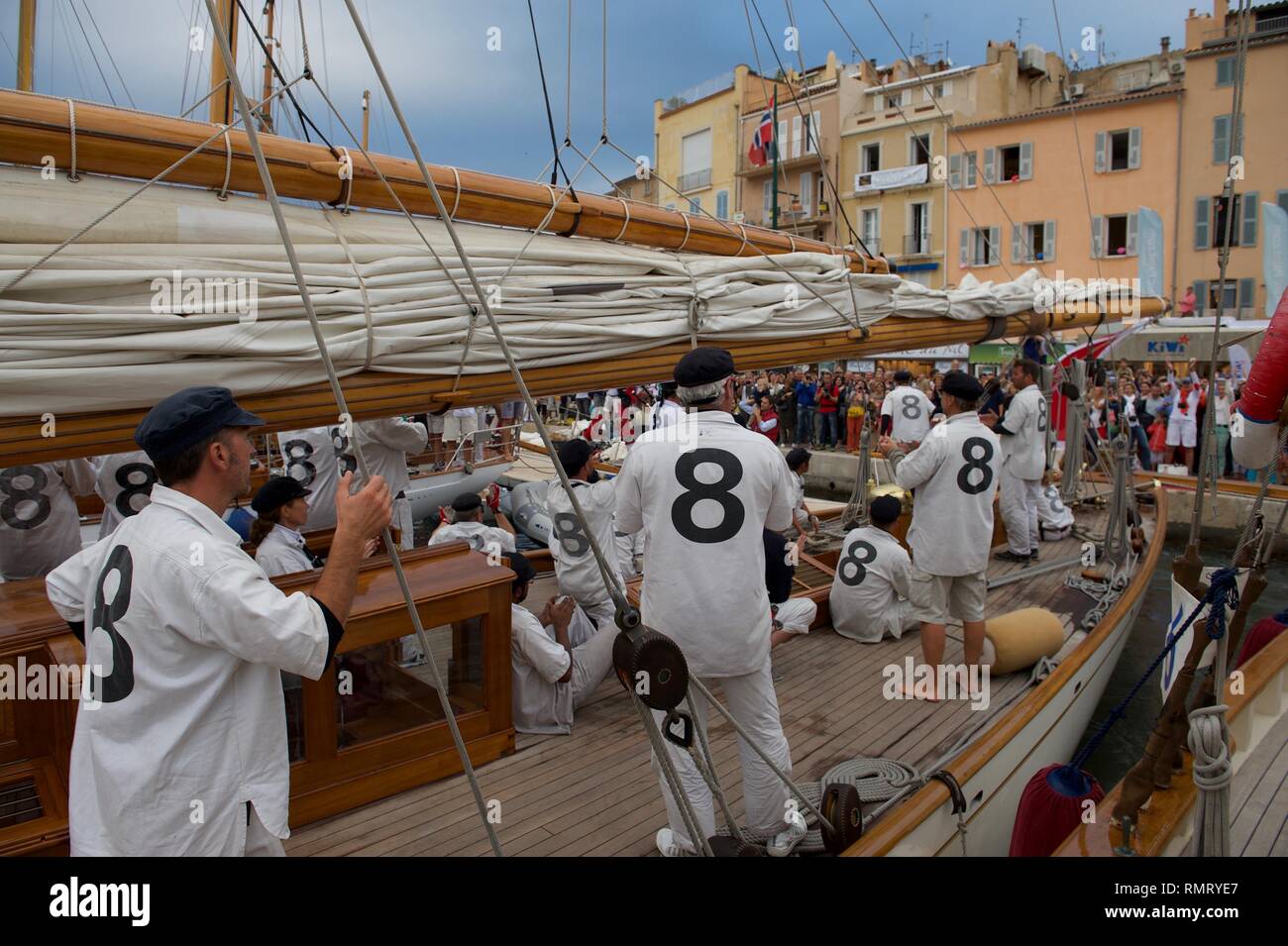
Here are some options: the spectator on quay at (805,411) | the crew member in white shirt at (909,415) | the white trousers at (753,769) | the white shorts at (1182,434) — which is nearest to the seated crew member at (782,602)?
the white trousers at (753,769)

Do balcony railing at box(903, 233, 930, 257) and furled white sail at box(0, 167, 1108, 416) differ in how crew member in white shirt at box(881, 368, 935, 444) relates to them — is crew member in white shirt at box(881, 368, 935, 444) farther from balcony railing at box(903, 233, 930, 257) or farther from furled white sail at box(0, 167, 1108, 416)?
balcony railing at box(903, 233, 930, 257)

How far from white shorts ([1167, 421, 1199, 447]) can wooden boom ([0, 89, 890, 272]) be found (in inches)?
468

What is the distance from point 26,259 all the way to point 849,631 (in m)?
4.56

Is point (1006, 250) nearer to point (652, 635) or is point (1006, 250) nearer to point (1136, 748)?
point (1136, 748)

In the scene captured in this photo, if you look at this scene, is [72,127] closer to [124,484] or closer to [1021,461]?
[124,484]

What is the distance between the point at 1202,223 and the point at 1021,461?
64.7 feet

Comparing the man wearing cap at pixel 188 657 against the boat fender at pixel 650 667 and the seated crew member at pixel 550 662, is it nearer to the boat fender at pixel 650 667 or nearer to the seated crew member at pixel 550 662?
the boat fender at pixel 650 667

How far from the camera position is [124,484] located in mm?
4480

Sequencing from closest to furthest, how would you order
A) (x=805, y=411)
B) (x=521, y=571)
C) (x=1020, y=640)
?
1. (x=521, y=571)
2. (x=1020, y=640)
3. (x=805, y=411)

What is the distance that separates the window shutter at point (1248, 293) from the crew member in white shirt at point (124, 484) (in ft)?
83.8

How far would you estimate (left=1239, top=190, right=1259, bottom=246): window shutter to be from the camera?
21422mm

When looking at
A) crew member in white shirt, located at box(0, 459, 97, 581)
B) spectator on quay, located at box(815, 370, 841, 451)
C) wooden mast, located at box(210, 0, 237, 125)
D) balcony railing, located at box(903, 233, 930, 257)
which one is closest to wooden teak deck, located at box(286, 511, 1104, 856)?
crew member in white shirt, located at box(0, 459, 97, 581)

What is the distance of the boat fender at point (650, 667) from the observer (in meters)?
2.24

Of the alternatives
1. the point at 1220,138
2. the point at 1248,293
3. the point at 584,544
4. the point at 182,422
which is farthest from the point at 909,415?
the point at 1220,138
